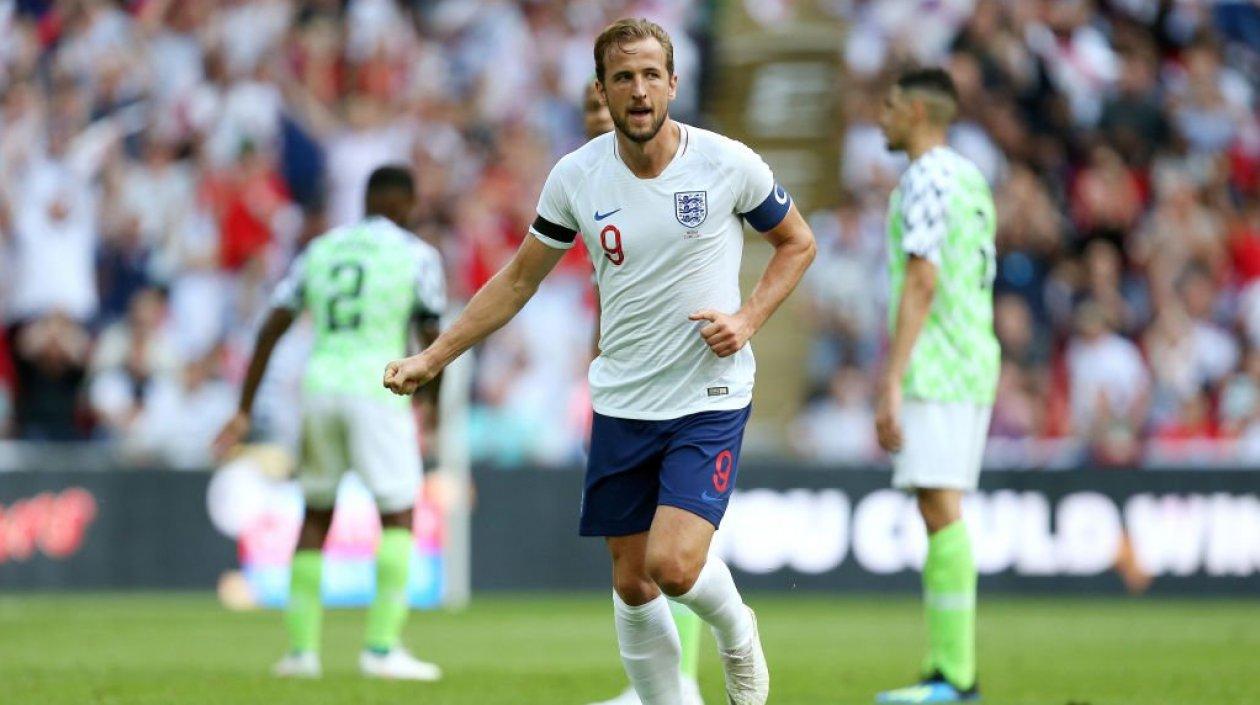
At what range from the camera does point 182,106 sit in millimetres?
20375

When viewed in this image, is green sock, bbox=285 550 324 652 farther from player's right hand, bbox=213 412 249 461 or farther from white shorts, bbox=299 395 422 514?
player's right hand, bbox=213 412 249 461

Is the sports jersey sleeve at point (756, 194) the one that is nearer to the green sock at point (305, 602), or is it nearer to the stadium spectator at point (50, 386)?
the green sock at point (305, 602)

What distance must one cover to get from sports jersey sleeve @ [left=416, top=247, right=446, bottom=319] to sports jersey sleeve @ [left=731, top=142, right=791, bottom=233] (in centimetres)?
378

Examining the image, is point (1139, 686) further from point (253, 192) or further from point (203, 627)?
point (253, 192)

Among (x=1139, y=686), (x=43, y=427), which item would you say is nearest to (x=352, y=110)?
(x=43, y=427)

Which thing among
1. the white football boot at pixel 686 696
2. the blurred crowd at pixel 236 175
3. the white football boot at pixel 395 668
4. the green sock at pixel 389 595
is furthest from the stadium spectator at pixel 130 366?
the white football boot at pixel 686 696

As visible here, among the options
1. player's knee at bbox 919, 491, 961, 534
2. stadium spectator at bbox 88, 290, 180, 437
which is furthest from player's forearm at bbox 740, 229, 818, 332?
stadium spectator at bbox 88, 290, 180, 437

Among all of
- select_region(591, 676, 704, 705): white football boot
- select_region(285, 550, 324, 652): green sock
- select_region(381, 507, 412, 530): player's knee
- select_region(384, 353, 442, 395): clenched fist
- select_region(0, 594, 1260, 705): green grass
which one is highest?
select_region(384, 353, 442, 395): clenched fist

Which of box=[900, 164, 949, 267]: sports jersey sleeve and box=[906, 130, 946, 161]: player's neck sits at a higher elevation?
box=[906, 130, 946, 161]: player's neck

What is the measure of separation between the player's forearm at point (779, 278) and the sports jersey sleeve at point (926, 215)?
1.96 metres

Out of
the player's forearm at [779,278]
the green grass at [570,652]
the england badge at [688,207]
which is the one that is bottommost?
the green grass at [570,652]

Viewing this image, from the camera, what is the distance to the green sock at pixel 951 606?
955cm

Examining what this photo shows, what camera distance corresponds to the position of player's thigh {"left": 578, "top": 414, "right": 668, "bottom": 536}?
7.75m

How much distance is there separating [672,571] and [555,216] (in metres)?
1.30
